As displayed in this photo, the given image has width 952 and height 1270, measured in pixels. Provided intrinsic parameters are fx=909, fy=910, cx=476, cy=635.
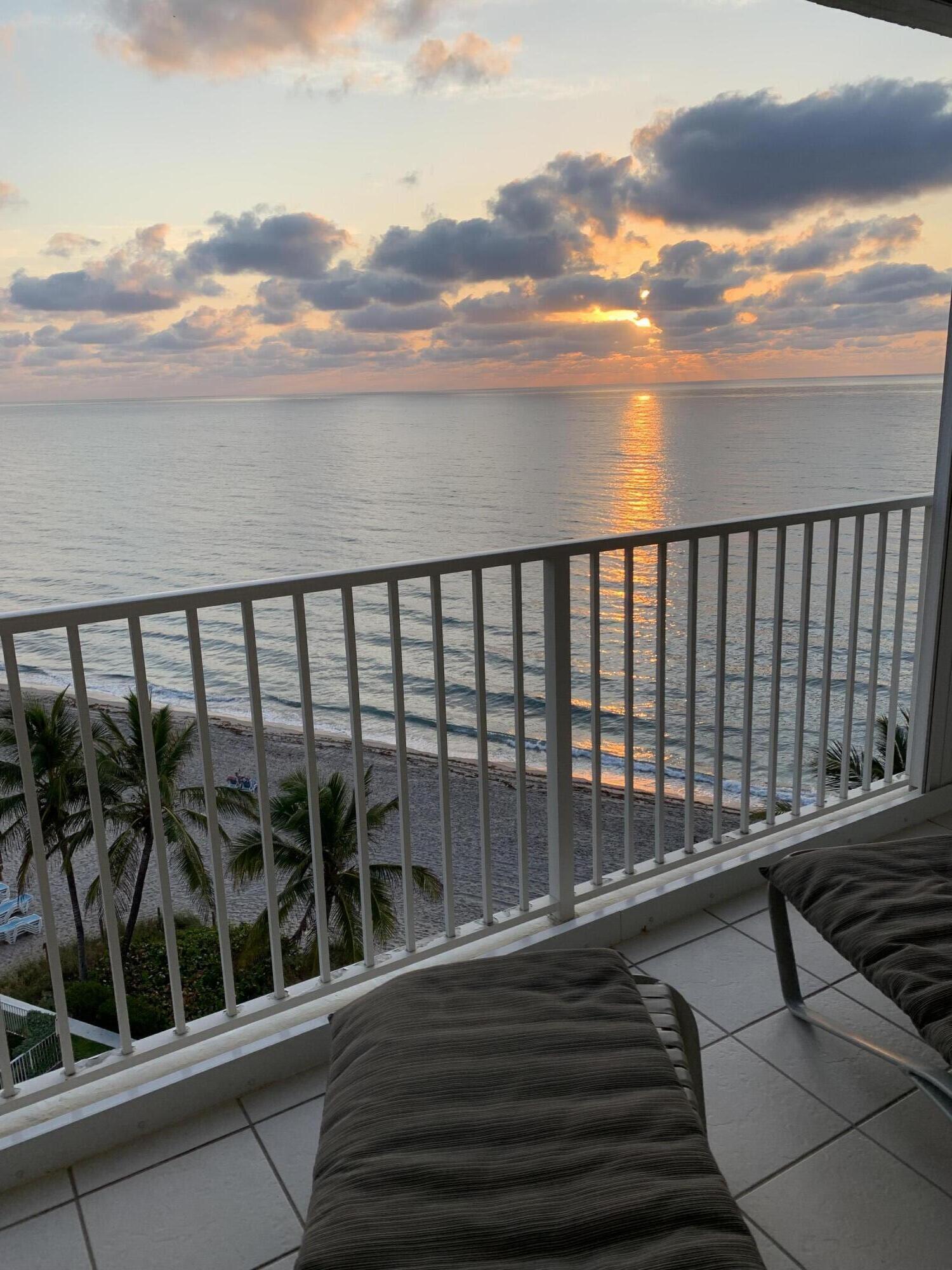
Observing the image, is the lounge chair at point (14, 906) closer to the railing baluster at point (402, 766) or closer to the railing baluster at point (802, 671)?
the railing baluster at point (402, 766)

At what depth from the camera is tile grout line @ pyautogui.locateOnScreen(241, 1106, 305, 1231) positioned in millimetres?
1615

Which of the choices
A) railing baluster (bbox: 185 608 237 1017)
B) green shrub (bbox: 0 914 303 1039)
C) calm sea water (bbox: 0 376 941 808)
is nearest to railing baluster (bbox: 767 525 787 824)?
railing baluster (bbox: 185 608 237 1017)

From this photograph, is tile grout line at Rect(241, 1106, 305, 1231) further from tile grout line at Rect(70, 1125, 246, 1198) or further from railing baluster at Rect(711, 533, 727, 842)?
railing baluster at Rect(711, 533, 727, 842)

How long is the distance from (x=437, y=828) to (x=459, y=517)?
14.1 metres

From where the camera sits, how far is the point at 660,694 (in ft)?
8.29

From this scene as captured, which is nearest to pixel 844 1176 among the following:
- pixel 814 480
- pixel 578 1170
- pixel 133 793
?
pixel 578 1170

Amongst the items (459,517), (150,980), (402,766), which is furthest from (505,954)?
(459,517)

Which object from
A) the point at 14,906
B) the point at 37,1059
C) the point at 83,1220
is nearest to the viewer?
the point at 83,1220

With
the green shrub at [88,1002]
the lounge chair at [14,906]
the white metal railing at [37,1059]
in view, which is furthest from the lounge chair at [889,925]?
the lounge chair at [14,906]

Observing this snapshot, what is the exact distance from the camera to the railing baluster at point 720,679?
2479 mm

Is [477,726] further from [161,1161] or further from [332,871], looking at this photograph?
[332,871]

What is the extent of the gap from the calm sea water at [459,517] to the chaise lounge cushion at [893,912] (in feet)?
36.7

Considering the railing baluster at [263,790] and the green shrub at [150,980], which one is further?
the green shrub at [150,980]

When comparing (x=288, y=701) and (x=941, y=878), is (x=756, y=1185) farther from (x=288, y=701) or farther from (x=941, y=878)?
(x=288, y=701)
